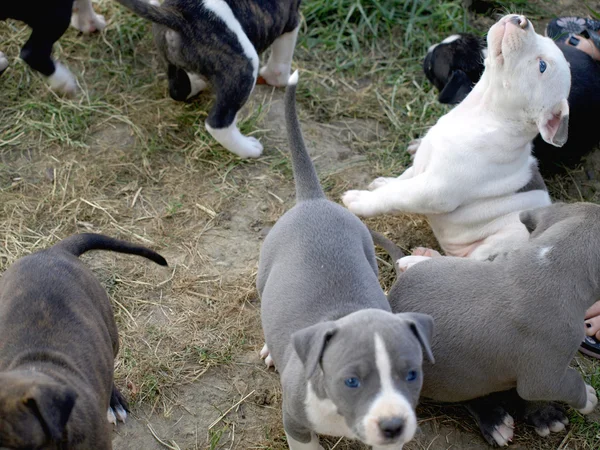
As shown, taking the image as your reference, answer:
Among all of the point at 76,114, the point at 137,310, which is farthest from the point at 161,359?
the point at 76,114

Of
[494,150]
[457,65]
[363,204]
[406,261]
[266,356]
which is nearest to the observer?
[266,356]

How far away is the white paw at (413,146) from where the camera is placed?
20.8 feet

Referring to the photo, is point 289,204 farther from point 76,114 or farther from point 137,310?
point 76,114

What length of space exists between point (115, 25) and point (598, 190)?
175 inches

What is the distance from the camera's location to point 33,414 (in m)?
3.05

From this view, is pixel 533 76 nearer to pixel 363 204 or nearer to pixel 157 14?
pixel 363 204

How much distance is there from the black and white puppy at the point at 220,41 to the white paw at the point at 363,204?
1.04 m

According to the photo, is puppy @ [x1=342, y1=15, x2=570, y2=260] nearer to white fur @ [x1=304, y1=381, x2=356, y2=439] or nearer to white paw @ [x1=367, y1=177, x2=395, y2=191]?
white paw @ [x1=367, y1=177, x2=395, y2=191]

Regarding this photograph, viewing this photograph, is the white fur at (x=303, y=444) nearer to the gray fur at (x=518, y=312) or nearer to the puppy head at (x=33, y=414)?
the gray fur at (x=518, y=312)

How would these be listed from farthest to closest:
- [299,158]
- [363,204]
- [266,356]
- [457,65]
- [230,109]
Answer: [457,65], [230,109], [363,204], [266,356], [299,158]

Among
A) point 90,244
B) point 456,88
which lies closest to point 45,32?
point 90,244

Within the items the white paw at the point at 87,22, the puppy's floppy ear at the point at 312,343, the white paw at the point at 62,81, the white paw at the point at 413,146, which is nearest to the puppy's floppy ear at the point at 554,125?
the white paw at the point at 413,146

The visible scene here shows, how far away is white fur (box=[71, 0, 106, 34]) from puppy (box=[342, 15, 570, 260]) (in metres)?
3.10

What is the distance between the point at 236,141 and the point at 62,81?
1528 mm
